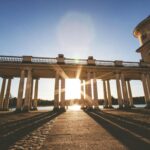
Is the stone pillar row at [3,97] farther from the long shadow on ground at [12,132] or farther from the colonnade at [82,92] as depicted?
the long shadow on ground at [12,132]

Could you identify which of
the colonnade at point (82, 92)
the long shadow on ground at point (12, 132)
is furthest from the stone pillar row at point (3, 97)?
the long shadow on ground at point (12, 132)

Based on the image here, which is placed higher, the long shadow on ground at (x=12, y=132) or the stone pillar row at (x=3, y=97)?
the stone pillar row at (x=3, y=97)

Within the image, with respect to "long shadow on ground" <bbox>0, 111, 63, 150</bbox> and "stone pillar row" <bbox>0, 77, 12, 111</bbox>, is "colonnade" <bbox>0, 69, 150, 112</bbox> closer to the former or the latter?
"stone pillar row" <bbox>0, 77, 12, 111</bbox>

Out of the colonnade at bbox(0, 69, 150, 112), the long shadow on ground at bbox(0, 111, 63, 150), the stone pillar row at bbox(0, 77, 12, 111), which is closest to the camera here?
the long shadow on ground at bbox(0, 111, 63, 150)

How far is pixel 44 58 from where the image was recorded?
22.6 metres

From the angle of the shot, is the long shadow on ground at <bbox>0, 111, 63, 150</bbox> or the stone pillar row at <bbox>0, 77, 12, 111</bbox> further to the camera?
the stone pillar row at <bbox>0, 77, 12, 111</bbox>

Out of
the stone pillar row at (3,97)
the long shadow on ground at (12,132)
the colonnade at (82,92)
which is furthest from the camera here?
the stone pillar row at (3,97)

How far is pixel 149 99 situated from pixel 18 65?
25.3 metres

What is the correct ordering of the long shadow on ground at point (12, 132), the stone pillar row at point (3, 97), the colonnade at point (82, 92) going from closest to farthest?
1. the long shadow on ground at point (12, 132)
2. the colonnade at point (82, 92)
3. the stone pillar row at point (3, 97)

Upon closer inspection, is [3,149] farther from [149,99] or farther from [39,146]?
[149,99]

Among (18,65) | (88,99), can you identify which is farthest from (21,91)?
(88,99)

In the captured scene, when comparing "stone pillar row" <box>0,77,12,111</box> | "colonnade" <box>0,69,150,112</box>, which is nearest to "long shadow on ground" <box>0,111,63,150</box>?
"colonnade" <box>0,69,150,112</box>

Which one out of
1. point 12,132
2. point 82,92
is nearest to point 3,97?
point 82,92

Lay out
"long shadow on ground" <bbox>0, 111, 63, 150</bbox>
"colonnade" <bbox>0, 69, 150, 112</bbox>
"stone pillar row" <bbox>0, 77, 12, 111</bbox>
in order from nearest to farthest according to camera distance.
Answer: "long shadow on ground" <bbox>0, 111, 63, 150</bbox>, "colonnade" <bbox>0, 69, 150, 112</bbox>, "stone pillar row" <bbox>0, 77, 12, 111</bbox>
